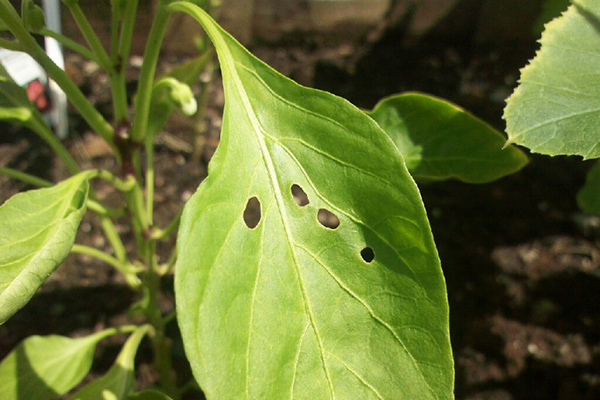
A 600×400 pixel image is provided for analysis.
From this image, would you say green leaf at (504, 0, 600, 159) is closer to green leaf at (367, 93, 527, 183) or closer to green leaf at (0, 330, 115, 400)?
green leaf at (367, 93, 527, 183)

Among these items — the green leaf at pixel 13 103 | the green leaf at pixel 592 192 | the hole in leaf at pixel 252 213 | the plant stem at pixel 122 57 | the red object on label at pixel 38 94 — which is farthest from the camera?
the hole in leaf at pixel 252 213

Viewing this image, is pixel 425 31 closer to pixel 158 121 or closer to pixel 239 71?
pixel 158 121

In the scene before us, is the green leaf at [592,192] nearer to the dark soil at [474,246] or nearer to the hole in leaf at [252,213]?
the dark soil at [474,246]

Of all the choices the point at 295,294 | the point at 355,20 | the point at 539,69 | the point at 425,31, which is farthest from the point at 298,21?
the point at 295,294

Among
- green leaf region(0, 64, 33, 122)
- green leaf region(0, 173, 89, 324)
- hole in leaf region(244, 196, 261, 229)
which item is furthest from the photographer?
hole in leaf region(244, 196, 261, 229)

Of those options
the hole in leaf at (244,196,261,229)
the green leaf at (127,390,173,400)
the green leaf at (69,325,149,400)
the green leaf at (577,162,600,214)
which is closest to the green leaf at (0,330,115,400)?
the green leaf at (69,325,149,400)

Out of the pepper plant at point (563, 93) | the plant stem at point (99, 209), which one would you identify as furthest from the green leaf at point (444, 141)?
the plant stem at point (99, 209)
